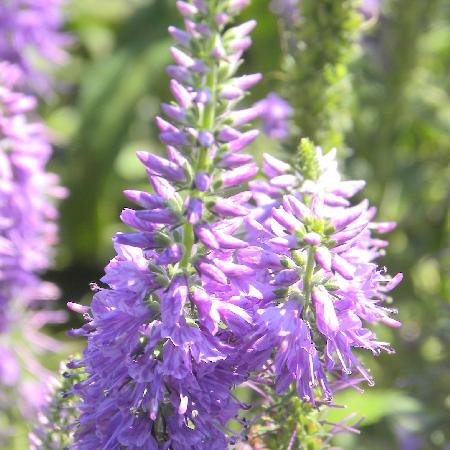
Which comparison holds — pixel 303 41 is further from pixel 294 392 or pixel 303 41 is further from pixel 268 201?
pixel 294 392

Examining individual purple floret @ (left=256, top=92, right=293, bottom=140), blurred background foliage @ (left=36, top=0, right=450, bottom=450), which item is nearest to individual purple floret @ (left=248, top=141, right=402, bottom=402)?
blurred background foliage @ (left=36, top=0, right=450, bottom=450)

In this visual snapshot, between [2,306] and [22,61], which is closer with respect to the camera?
[2,306]

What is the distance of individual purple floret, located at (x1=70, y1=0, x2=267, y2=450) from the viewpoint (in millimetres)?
1643

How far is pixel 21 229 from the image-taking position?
3264 mm

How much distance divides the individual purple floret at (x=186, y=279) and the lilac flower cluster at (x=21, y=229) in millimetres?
1418

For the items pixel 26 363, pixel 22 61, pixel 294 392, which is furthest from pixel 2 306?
pixel 294 392

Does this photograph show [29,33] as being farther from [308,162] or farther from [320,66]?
[308,162]

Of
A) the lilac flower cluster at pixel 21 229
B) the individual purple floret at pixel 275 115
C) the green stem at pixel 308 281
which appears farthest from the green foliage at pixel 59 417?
the individual purple floret at pixel 275 115

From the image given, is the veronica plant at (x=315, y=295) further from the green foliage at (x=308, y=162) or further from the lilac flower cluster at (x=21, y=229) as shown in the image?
the lilac flower cluster at (x=21, y=229)

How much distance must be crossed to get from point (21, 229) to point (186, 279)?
1710mm

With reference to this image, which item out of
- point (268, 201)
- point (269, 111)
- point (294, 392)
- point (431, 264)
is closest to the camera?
point (294, 392)

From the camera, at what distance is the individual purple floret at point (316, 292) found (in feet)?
5.65

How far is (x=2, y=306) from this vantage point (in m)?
3.39

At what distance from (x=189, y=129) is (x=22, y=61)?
8.15 ft
